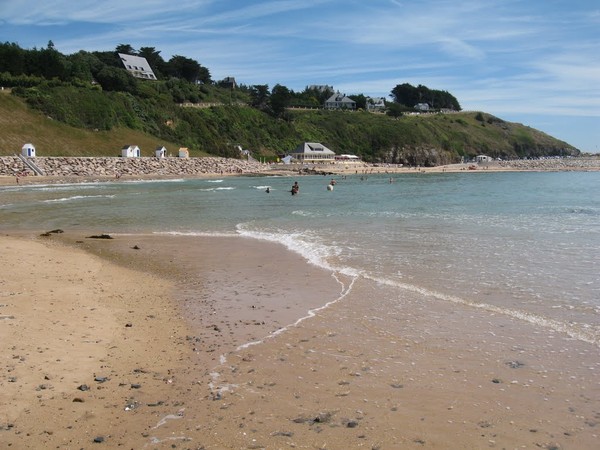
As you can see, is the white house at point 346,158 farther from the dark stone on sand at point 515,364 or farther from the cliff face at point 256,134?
the dark stone on sand at point 515,364

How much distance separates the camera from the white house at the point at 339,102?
181500mm

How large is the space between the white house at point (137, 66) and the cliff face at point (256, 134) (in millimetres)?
22183

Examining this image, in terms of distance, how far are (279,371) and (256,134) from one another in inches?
4721

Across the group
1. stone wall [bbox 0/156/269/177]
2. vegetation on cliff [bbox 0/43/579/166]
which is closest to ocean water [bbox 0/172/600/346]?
stone wall [bbox 0/156/269/177]

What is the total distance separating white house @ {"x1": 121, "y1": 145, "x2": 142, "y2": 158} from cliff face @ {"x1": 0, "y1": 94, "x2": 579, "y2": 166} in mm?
2550

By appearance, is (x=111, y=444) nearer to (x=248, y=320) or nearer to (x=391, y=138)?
(x=248, y=320)

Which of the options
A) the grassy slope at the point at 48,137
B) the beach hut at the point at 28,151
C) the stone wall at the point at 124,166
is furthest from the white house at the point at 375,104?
the beach hut at the point at 28,151

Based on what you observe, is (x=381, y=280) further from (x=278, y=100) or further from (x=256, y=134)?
(x=278, y=100)

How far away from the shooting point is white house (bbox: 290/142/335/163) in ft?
390

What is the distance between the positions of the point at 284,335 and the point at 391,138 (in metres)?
147

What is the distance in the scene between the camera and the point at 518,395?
661cm

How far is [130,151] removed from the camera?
82125 mm

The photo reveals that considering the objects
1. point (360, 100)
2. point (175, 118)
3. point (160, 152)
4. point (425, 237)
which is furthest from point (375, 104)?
point (425, 237)

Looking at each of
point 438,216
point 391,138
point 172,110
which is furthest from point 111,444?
point 391,138
